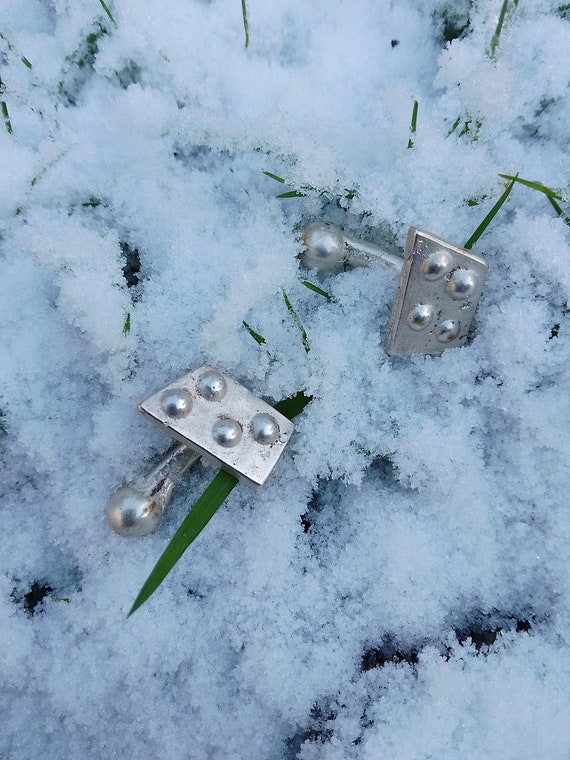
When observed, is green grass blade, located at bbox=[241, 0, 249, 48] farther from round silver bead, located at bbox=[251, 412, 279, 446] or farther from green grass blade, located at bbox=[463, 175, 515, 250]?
round silver bead, located at bbox=[251, 412, 279, 446]

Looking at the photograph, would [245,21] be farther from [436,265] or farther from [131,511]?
[131,511]

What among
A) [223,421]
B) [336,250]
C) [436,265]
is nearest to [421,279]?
[436,265]

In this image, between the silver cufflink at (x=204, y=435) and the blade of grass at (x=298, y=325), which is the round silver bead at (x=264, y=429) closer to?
the silver cufflink at (x=204, y=435)

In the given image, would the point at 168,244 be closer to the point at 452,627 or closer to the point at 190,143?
the point at 190,143

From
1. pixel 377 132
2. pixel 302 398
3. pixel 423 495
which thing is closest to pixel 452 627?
pixel 423 495

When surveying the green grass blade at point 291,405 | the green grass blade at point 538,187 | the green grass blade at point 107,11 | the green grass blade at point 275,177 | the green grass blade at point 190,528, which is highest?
the green grass blade at point 107,11

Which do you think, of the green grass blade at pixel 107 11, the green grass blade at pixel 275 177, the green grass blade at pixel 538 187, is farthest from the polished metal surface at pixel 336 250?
the green grass blade at pixel 107 11
